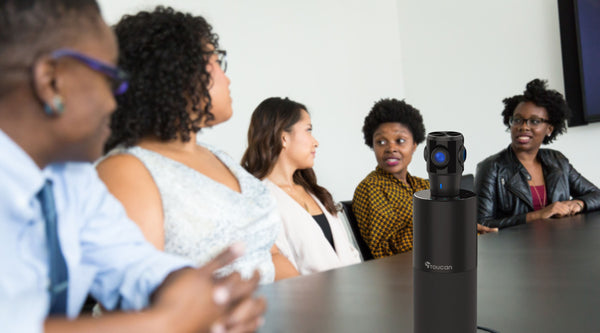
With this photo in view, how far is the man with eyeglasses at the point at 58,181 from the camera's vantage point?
54 centimetres

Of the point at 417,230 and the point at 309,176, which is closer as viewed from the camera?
the point at 417,230

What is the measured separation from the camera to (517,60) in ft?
14.6

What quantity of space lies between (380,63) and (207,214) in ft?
13.8

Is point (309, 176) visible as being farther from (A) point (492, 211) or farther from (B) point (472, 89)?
(B) point (472, 89)

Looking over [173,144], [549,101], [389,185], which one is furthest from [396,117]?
[173,144]

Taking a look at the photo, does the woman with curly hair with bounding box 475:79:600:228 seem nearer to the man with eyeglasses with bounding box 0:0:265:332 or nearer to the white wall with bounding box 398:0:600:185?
the white wall with bounding box 398:0:600:185

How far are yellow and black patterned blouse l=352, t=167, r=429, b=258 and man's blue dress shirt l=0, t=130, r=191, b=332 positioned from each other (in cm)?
178

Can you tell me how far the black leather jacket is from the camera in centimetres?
279

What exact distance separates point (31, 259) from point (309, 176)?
2084 millimetres

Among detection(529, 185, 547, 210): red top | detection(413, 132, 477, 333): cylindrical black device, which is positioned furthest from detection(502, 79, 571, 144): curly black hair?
detection(413, 132, 477, 333): cylindrical black device

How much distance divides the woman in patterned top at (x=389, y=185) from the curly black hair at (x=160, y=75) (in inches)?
52.2

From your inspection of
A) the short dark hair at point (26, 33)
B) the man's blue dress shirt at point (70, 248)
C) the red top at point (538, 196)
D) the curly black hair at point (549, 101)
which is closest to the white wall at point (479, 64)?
the curly black hair at point (549, 101)

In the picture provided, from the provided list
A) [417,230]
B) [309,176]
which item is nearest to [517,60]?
[309,176]

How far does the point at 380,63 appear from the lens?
5230mm
